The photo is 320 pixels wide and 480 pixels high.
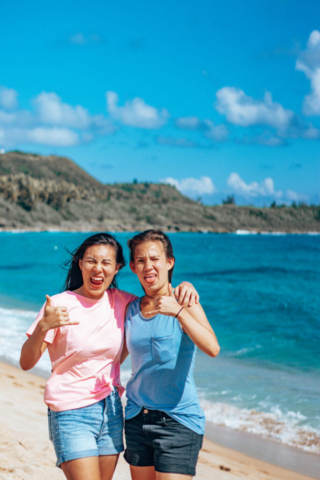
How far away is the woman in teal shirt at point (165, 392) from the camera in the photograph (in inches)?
82.9

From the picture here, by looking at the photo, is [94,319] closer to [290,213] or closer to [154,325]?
[154,325]

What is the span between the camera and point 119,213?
132 metres

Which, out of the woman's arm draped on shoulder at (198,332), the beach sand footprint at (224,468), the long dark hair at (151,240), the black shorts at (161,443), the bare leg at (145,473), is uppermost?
the long dark hair at (151,240)

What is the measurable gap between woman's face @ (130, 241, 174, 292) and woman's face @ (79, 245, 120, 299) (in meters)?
0.17

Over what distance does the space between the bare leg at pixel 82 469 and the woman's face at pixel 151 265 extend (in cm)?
85

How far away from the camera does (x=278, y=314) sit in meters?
18.4

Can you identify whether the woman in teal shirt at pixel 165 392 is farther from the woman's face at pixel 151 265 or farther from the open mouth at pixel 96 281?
the open mouth at pixel 96 281

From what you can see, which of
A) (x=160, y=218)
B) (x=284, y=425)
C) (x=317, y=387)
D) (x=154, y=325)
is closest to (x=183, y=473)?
(x=154, y=325)

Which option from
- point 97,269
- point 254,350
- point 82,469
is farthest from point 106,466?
point 254,350

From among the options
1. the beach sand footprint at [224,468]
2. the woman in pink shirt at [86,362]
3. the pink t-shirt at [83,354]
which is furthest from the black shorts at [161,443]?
the beach sand footprint at [224,468]

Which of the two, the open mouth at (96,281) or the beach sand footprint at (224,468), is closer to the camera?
the open mouth at (96,281)

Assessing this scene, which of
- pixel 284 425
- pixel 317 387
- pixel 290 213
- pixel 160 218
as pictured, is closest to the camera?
pixel 284 425

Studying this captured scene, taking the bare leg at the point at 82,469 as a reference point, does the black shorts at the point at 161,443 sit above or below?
above

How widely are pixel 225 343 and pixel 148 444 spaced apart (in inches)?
432
